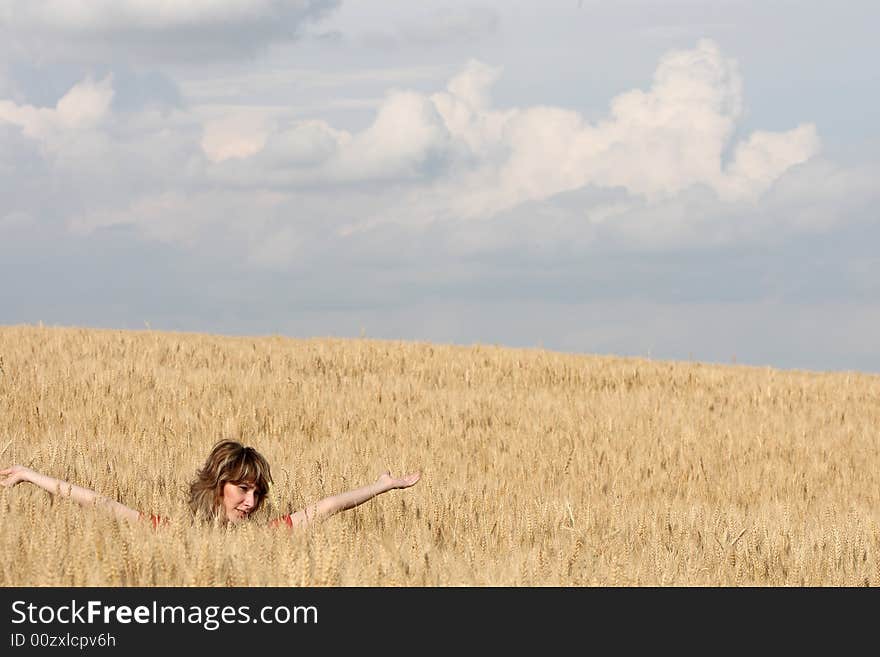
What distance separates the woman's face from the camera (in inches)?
227

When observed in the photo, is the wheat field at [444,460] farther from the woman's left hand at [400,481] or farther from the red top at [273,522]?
the woman's left hand at [400,481]

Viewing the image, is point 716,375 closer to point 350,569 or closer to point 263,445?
point 263,445

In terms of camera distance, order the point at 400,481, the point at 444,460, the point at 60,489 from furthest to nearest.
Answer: the point at 444,460
the point at 60,489
the point at 400,481

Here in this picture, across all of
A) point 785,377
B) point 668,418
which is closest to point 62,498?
point 668,418

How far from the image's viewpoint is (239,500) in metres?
5.77

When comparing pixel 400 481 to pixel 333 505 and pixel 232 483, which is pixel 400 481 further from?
pixel 232 483

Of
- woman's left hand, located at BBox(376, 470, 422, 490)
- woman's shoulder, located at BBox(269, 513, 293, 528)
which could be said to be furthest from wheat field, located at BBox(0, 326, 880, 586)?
woman's left hand, located at BBox(376, 470, 422, 490)

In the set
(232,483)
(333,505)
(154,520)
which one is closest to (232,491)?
(232,483)

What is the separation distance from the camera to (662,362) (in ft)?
66.7

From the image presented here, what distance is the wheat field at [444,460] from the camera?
4840mm

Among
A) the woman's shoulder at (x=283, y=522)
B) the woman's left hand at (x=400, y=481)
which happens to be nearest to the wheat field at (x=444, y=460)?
the woman's shoulder at (x=283, y=522)

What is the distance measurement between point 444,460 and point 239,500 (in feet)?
16.4

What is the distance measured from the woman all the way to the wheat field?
0.14 m
